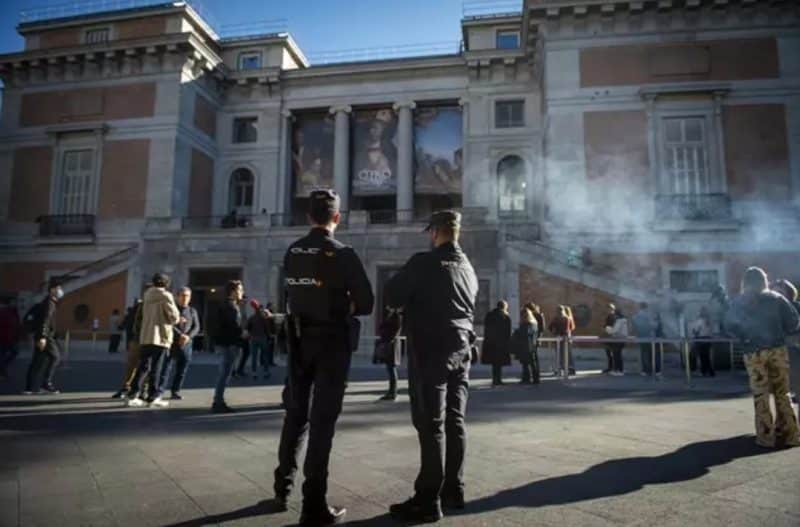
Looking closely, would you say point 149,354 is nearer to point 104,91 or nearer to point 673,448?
point 673,448

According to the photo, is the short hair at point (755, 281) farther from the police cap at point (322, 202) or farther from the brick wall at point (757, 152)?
the brick wall at point (757, 152)

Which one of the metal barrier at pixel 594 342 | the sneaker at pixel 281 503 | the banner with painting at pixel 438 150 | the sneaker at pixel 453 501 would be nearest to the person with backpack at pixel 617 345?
the metal barrier at pixel 594 342

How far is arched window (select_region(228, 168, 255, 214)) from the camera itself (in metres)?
27.3

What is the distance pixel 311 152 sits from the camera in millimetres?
27375

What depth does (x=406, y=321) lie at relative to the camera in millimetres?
3520

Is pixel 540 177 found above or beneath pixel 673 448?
above

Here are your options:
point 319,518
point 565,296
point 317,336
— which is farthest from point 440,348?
point 565,296

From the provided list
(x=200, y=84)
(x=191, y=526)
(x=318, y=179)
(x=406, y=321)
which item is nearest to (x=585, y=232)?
(x=318, y=179)

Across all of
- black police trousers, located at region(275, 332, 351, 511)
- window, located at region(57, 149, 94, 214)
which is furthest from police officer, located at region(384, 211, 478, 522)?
window, located at region(57, 149, 94, 214)

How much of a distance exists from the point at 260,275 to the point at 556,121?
12.8 metres

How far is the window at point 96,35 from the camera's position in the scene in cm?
2619

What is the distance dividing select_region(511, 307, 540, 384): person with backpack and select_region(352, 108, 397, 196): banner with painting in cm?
1613

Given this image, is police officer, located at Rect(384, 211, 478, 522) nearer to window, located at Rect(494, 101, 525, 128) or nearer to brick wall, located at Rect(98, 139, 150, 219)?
window, located at Rect(494, 101, 525, 128)

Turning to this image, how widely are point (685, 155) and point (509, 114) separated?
829 centimetres
